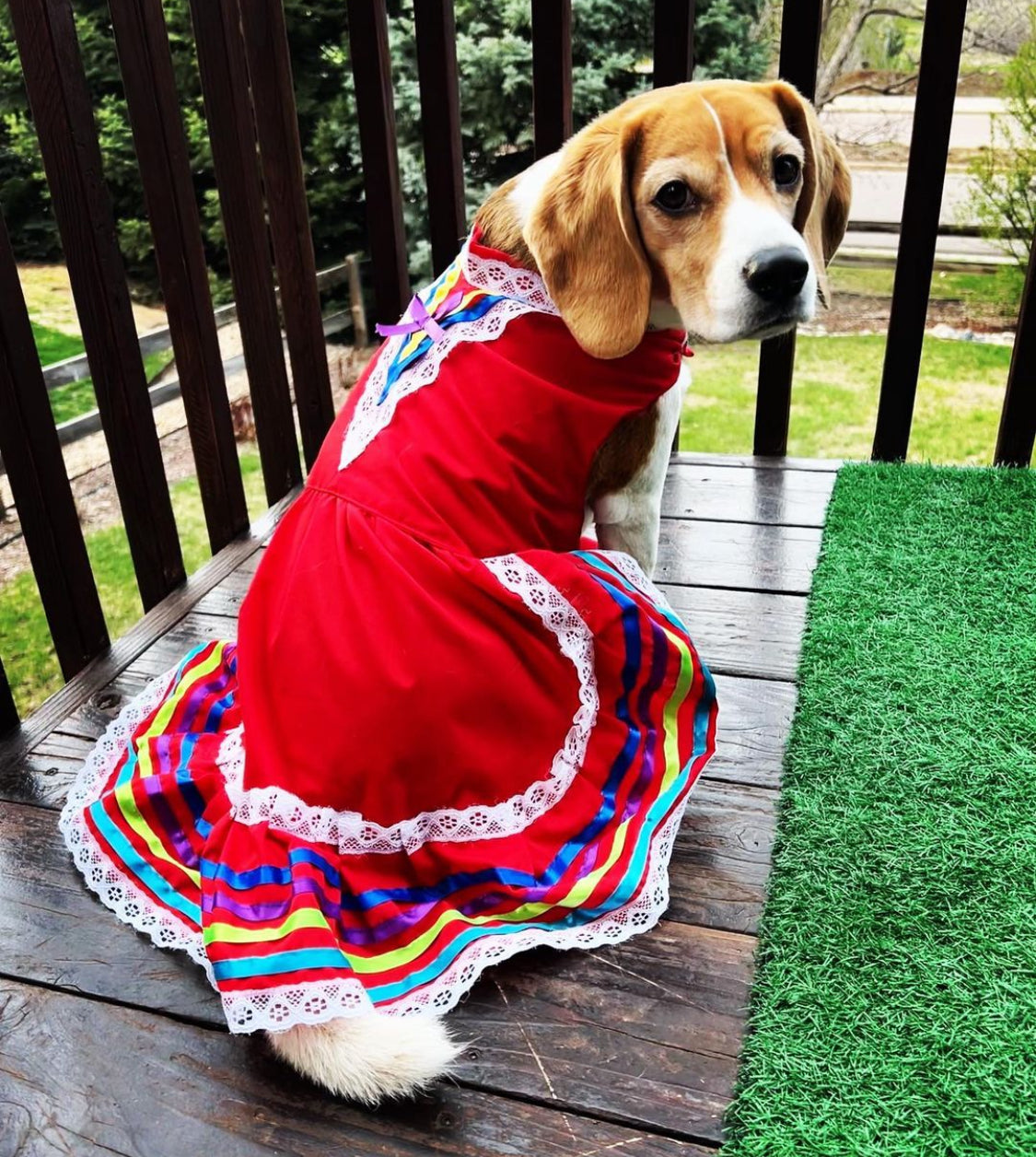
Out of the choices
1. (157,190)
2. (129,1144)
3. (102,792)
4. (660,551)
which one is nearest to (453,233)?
(157,190)

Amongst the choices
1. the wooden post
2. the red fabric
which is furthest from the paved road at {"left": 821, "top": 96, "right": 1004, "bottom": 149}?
the red fabric

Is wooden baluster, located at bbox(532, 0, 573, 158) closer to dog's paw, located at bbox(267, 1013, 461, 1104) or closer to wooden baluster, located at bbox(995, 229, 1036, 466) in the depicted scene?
wooden baluster, located at bbox(995, 229, 1036, 466)

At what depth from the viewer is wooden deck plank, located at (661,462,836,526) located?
2.88 metres

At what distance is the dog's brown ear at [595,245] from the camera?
1.69m

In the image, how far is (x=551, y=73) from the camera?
281 centimetres

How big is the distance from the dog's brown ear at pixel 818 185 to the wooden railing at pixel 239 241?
0.87 metres

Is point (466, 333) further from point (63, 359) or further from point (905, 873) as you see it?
point (63, 359)

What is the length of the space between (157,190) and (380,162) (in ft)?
2.44

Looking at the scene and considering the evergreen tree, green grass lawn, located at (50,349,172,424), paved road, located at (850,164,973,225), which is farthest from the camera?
paved road, located at (850,164,973,225)

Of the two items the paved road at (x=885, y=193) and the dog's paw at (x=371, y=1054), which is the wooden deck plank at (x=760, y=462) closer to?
the dog's paw at (x=371, y=1054)

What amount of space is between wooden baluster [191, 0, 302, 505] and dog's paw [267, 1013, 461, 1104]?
2.04 m

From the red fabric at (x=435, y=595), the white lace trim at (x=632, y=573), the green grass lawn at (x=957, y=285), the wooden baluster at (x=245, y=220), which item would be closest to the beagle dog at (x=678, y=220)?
the red fabric at (x=435, y=595)

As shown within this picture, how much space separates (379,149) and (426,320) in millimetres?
1392

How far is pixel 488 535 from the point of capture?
1724mm
